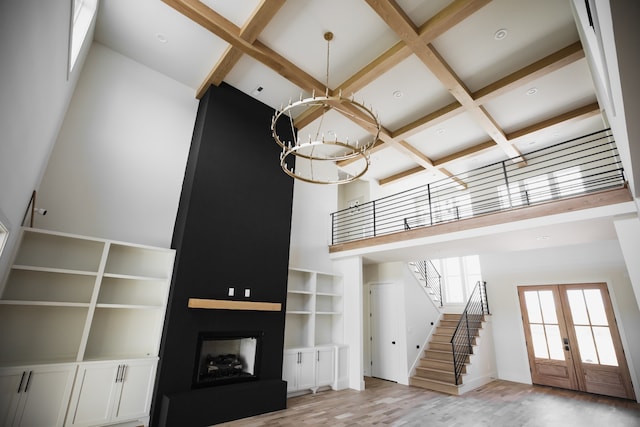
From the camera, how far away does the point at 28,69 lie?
1.81 m

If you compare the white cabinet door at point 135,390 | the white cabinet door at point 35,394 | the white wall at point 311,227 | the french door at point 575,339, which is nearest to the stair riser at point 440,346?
the french door at point 575,339

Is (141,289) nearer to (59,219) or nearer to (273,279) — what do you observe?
(59,219)

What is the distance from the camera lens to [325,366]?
6145mm

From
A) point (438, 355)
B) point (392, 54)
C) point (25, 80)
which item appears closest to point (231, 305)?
point (25, 80)

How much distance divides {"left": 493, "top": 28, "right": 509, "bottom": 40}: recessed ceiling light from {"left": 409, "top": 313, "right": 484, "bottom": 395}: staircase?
6358mm

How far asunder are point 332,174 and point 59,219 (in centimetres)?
624

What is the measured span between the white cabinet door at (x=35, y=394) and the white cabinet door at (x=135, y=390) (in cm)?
55

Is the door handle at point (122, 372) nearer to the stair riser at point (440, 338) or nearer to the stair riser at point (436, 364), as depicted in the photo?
the stair riser at point (436, 364)

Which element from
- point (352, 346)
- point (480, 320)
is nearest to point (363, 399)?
point (352, 346)

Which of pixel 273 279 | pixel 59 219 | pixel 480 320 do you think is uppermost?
pixel 59 219

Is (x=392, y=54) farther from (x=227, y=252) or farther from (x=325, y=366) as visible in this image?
(x=325, y=366)

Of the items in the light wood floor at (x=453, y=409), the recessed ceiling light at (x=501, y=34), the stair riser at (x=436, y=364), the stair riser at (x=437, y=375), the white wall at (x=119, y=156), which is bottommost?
the light wood floor at (x=453, y=409)

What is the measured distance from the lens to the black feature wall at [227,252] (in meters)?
4.16

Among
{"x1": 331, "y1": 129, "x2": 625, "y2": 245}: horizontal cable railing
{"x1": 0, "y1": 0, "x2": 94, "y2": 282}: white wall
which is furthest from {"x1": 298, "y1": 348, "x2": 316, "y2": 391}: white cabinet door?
{"x1": 0, "y1": 0, "x2": 94, "y2": 282}: white wall
